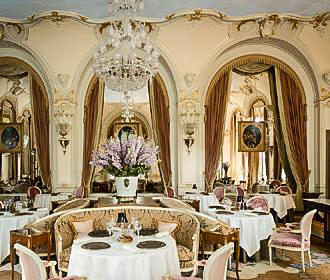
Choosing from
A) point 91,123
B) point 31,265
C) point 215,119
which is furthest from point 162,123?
point 31,265

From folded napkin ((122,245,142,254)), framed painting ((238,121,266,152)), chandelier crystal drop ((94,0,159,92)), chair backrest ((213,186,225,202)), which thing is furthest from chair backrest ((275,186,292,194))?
folded napkin ((122,245,142,254))

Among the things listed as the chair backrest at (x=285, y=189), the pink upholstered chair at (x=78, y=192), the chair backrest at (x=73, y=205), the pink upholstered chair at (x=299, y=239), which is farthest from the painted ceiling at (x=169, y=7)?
the pink upholstered chair at (x=299, y=239)

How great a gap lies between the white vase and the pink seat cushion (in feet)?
7.38

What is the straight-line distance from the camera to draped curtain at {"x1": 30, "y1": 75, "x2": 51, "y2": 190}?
1052 centimetres

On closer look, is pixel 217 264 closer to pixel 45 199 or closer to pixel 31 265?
pixel 31 265

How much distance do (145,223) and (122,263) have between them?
1903 mm

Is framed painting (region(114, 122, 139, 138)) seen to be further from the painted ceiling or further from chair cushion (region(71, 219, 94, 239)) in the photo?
chair cushion (region(71, 219, 94, 239))

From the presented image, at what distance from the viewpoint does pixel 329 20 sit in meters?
10.1

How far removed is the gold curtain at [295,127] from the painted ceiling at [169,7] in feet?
6.12

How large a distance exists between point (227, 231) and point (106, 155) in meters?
1.93

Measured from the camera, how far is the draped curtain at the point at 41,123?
10.5 meters

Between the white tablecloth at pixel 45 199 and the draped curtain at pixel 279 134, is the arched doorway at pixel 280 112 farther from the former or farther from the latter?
the white tablecloth at pixel 45 199

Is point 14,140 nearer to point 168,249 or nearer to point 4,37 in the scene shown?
point 4,37

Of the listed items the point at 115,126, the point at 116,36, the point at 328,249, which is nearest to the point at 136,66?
the point at 116,36
